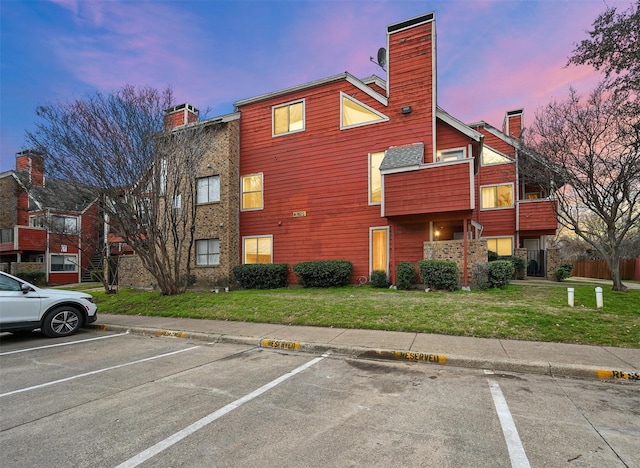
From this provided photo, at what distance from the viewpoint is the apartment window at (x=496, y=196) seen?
19.6m

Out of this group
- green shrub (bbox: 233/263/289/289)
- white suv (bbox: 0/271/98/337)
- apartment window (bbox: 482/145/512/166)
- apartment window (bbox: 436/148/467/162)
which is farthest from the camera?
apartment window (bbox: 482/145/512/166)

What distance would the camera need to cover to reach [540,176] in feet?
44.8

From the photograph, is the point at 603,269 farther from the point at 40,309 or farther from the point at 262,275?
the point at 40,309

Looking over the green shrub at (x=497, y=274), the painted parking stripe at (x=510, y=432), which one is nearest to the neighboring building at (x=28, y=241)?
the green shrub at (x=497, y=274)

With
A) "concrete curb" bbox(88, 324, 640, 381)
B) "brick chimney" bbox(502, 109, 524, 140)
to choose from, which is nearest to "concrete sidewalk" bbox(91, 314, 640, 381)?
"concrete curb" bbox(88, 324, 640, 381)

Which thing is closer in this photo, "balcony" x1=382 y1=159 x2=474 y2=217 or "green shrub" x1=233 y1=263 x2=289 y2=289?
"balcony" x1=382 y1=159 x2=474 y2=217

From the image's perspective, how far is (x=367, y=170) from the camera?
14695 mm

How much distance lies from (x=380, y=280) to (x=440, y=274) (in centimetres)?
247

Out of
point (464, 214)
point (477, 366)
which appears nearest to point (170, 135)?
point (464, 214)

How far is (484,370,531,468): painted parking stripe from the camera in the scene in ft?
9.31

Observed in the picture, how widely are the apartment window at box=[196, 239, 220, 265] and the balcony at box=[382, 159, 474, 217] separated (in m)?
8.93

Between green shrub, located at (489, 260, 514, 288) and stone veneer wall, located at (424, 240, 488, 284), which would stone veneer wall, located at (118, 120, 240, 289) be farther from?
green shrub, located at (489, 260, 514, 288)

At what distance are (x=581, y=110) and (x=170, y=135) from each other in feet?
48.4

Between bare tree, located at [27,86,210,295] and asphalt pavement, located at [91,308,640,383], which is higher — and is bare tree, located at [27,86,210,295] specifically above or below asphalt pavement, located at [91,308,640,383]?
above
